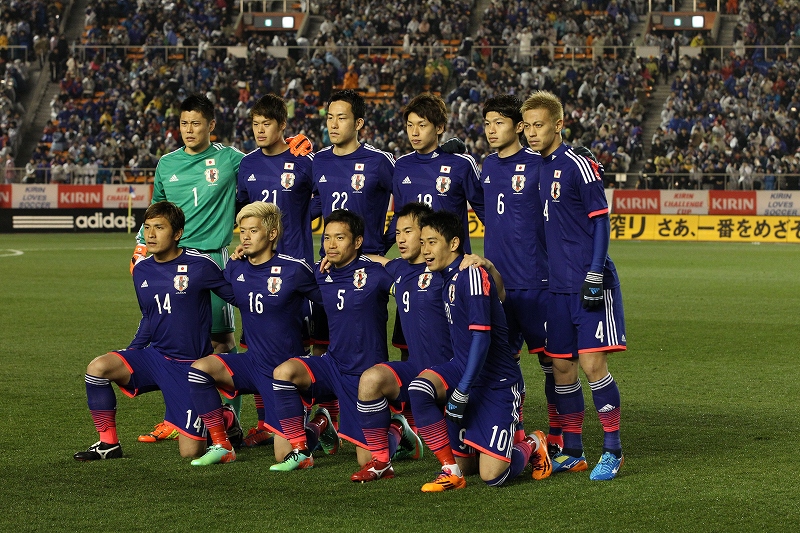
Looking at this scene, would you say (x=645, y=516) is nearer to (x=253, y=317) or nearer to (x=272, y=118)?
(x=253, y=317)

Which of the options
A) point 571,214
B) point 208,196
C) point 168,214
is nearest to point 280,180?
point 208,196

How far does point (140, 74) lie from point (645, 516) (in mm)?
36832

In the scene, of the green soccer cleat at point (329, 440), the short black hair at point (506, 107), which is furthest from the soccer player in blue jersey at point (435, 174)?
the green soccer cleat at point (329, 440)

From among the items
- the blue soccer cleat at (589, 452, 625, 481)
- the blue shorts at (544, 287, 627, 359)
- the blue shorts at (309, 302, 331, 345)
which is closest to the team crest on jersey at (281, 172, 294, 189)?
the blue shorts at (309, 302, 331, 345)

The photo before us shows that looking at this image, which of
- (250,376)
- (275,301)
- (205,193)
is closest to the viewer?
(275,301)

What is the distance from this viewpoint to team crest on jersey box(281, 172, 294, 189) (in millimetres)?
7887

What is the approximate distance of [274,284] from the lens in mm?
7125

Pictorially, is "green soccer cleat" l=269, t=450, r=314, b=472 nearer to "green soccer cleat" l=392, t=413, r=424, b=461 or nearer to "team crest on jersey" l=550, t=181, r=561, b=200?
"green soccer cleat" l=392, t=413, r=424, b=461

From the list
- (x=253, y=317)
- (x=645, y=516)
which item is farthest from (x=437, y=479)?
(x=253, y=317)

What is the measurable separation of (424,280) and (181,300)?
1.73m

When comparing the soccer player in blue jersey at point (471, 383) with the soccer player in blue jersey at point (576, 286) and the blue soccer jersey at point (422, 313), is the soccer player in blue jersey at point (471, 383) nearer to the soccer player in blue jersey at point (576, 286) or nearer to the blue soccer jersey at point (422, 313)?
the blue soccer jersey at point (422, 313)

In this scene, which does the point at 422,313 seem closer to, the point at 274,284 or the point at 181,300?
the point at 274,284

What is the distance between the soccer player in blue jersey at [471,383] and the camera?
6297 mm

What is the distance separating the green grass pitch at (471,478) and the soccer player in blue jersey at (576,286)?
363 millimetres
